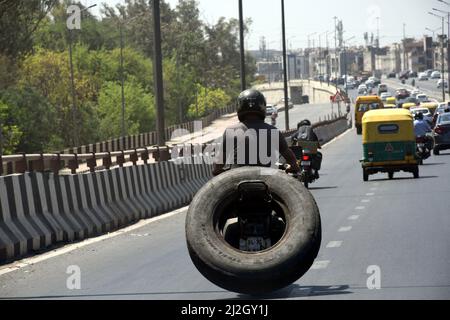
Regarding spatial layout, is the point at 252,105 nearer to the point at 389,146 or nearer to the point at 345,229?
the point at 345,229

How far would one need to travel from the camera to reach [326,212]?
73.1 feet

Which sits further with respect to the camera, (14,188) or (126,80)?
(126,80)

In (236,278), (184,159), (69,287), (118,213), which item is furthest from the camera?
(184,159)

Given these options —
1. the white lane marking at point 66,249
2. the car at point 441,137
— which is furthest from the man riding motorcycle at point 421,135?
the white lane marking at point 66,249

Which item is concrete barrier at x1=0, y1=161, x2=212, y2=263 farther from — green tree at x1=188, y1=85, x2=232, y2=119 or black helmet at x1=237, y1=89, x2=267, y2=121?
green tree at x1=188, y1=85, x2=232, y2=119

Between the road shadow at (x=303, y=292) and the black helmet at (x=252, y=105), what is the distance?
4.86ft

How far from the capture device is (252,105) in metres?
10.8

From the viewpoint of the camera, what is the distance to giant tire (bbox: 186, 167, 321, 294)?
32.0 feet

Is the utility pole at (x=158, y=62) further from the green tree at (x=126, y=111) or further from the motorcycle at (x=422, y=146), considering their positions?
the green tree at (x=126, y=111)

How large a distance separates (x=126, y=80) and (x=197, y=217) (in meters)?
130

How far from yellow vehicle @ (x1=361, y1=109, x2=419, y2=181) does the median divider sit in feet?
25.2

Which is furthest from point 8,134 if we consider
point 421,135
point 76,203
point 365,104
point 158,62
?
point 76,203
